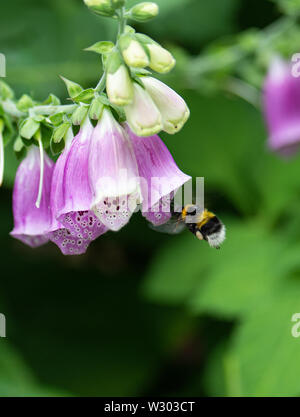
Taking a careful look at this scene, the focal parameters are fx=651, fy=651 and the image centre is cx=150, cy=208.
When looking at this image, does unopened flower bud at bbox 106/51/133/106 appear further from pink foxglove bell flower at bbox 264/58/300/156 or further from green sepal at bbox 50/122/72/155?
pink foxglove bell flower at bbox 264/58/300/156

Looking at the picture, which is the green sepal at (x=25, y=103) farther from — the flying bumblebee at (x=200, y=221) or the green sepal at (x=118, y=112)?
the flying bumblebee at (x=200, y=221)

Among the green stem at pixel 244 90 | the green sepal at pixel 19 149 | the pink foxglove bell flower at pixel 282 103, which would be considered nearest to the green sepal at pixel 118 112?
the green sepal at pixel 19 149

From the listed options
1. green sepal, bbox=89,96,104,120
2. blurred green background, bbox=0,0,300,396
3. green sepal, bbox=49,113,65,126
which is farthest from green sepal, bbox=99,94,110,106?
blurred green background, bbox=0,0,300,396

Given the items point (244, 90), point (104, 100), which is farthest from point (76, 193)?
point (244, 90)
